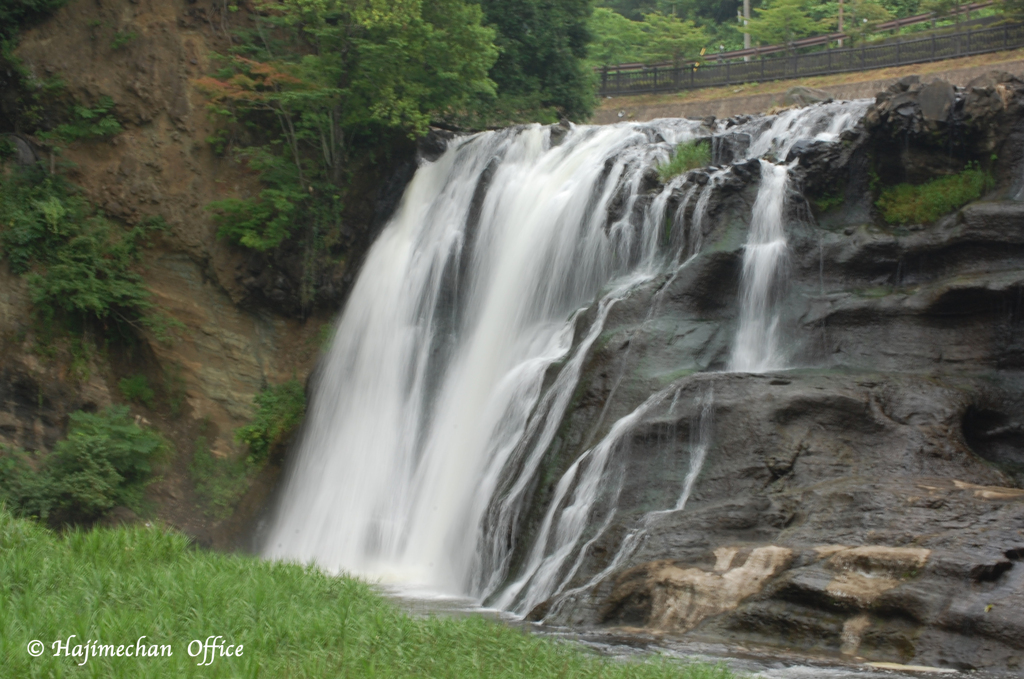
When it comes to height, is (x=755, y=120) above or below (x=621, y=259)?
above

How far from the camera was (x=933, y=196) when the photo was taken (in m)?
12.3

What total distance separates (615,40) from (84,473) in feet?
91.7

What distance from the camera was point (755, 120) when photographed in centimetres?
1677

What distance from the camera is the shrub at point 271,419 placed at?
18250 mm

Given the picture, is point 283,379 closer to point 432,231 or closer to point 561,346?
point 432,231

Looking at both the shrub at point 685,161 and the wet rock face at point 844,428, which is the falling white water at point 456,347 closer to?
the shrub at point 685,161

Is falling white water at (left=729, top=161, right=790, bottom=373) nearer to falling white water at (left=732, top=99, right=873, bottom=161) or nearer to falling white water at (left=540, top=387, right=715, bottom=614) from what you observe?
falling white water at (left=540, top=387, right=715, bottom=614)

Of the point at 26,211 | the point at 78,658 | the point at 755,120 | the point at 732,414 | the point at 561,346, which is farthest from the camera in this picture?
the point at 26,211

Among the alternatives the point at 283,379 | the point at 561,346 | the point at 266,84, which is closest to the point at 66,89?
the point at 266,84

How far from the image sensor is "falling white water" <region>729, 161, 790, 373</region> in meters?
11.5

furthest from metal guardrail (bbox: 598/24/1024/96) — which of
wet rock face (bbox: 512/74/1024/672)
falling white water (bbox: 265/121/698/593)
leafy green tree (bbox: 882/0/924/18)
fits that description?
wet rock face (bbox: 512/74/1024/672)

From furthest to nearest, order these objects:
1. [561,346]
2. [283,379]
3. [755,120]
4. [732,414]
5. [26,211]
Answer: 1. [283,379]
2. [26,211]
3. [755,120]
4. [561,346]
5. [732,414]

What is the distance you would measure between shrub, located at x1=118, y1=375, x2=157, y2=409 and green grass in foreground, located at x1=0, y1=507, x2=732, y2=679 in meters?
10.8

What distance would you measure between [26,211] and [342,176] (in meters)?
6.09
